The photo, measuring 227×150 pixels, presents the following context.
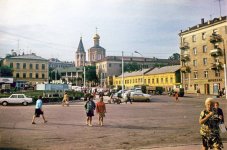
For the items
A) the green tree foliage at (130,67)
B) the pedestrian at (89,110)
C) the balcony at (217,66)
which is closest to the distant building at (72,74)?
the green tree foliage at (130,67)

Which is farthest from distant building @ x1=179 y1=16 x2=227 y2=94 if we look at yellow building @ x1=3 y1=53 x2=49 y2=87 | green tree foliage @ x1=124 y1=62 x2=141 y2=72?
yellow building @ x1=3 y1=53 x2=49 y2=87

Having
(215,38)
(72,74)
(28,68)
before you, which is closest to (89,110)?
(215,38)

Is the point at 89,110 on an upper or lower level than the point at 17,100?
lower

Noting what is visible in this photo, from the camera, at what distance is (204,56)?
63938 mm

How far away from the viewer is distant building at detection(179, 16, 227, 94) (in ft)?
192

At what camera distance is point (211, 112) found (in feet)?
23.6

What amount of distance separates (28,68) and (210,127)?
342ft

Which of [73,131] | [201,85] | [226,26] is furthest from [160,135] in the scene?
[201,85]

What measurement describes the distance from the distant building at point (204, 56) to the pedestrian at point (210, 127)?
4983 centimetres

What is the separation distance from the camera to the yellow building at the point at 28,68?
341ft

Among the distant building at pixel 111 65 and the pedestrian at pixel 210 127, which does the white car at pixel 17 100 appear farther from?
the distant building at pixel 111 65

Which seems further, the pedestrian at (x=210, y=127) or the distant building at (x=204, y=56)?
the distant building at (x=204, y=56)

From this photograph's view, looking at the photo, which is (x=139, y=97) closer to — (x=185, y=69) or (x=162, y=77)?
(x=185, y=69)

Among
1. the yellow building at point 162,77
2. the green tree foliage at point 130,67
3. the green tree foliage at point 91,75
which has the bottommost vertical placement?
the yellow building at point 162,77
